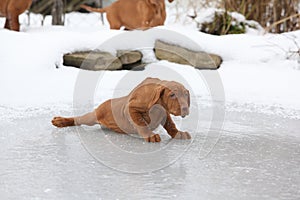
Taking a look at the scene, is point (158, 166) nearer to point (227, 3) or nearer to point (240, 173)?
point (240, 173)

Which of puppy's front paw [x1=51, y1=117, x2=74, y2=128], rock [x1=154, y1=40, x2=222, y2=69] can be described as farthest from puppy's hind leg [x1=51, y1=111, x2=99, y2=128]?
rock [x1=154, y1=40, x2=222, y2=69]

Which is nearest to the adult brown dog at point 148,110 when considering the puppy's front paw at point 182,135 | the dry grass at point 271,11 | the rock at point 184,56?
the puppy's front paw at point 182,135

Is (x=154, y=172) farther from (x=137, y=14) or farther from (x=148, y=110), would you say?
(x=137, y=14)

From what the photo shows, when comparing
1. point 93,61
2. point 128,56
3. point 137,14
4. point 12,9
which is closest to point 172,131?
point 93,61

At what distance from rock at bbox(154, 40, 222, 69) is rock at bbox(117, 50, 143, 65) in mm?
111

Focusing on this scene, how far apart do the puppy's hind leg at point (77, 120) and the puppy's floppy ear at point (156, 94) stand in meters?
0.21

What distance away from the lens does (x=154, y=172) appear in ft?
3.72

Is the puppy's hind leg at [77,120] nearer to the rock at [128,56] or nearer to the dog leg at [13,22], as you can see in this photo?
the rock at [128,56]

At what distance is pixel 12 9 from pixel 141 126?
1591mm

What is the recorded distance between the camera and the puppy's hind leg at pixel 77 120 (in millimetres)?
1526

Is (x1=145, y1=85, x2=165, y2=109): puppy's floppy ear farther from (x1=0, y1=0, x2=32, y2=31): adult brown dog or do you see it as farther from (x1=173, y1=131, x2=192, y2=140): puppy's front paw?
(x1=0, y1=0, x2=32, y2=31): adult brown dog

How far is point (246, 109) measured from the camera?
183 centimetres

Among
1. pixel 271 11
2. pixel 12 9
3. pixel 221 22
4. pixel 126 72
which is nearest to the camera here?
pixel 126 72

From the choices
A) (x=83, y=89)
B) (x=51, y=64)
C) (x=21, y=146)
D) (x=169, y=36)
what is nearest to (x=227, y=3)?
(x=169, y=36)
